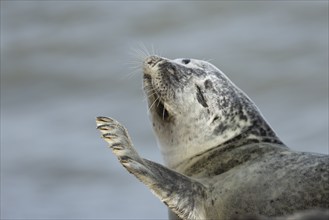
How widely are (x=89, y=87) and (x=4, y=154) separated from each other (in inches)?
65.3

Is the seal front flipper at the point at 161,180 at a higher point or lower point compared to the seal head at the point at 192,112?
lower

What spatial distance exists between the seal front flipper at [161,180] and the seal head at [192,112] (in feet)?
2.27

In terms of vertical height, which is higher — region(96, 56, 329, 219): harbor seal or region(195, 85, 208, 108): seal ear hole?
region(195, 85, 208, 108): seal ear hole

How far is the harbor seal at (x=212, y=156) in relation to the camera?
6473 mm

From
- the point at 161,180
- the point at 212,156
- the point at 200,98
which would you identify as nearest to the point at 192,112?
the point at 200,98

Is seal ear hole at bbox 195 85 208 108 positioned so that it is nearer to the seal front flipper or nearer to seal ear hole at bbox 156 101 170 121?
seal ear hole at bbox 156 101 170 121

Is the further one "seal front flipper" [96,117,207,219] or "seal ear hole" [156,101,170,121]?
"seal ear hole" [156,101,170,121]

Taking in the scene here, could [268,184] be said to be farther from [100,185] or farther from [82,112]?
[82,112]

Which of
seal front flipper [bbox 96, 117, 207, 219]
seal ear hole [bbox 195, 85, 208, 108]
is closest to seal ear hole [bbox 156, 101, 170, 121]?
seal ear hole [bbox 195, 85, 208, 108]

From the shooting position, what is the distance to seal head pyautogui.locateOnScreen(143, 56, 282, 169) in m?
7.46

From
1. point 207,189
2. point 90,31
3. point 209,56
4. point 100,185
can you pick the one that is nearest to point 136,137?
point 100,185

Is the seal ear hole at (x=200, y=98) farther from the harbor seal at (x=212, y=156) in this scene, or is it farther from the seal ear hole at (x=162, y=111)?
the seal ear hole at (x=162, y=111)

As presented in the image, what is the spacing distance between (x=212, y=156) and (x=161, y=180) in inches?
33.9

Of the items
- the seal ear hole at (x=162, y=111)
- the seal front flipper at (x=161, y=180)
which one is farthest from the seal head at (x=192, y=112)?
the seal front flipper at (x=161, y=180)
